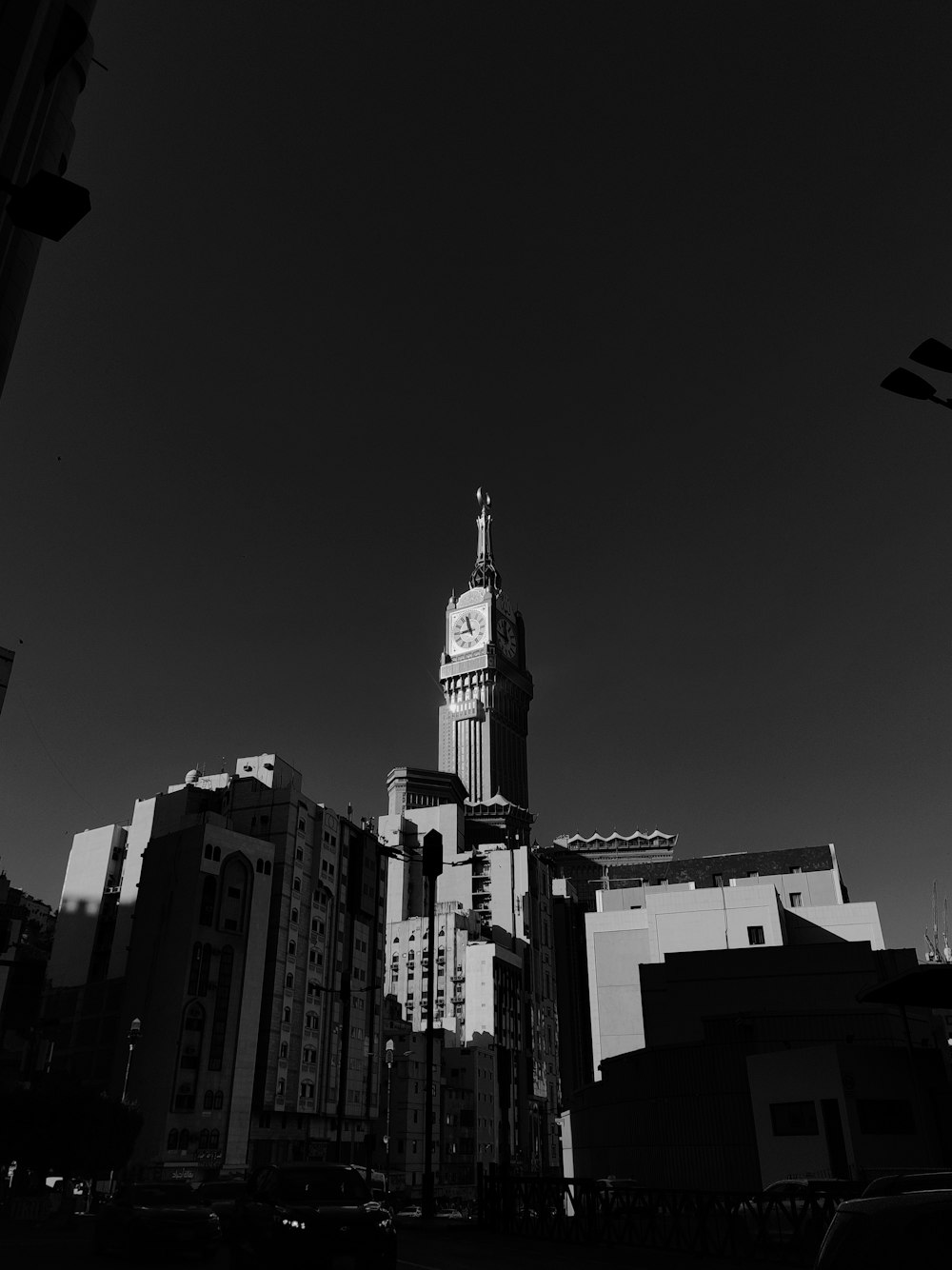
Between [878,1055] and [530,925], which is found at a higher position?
[530,925]

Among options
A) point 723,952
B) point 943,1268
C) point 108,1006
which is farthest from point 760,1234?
point 108,1006

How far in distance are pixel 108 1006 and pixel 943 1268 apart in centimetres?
10167

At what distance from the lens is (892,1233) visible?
509 centimetres

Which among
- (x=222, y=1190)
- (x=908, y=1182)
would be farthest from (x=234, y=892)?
(x=908, y=1182)

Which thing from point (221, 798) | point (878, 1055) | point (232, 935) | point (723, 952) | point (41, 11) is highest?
point (221, 798)

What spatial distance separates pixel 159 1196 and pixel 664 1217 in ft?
32.5

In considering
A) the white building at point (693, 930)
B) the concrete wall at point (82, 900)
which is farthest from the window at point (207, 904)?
the white building at point (693, 930)

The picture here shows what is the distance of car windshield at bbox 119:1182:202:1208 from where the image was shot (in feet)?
53.2

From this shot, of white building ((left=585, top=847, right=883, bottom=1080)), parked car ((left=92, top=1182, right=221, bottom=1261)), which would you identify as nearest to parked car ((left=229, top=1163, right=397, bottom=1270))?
parked car ((left=92, top=1182, right=221, bottom=1261))

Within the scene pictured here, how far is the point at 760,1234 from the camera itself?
15.6 meters

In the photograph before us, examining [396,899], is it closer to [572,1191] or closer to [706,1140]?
[706,1140]

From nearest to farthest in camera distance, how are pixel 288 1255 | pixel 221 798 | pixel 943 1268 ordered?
pixel 943 1268 < pixel 288 1255 < pixel 221 798

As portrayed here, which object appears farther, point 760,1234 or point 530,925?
point 530,925

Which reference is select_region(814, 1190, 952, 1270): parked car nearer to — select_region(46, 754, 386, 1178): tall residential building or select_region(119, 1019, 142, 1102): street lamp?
select_region(119, 1019, 142, 1102): street lamp
